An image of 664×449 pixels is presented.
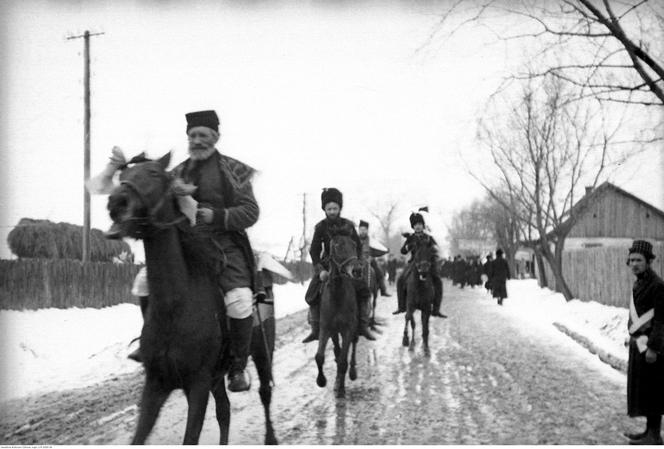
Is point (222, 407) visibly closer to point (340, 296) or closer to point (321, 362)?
point (321, 362)

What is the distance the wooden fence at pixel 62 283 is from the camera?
732cm

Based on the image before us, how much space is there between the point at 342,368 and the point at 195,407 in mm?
3522

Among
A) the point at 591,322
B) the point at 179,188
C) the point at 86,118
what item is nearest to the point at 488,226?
the point at 591,322

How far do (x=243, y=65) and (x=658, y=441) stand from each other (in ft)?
18.0

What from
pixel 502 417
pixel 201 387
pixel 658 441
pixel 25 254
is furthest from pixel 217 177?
pixel 25 254

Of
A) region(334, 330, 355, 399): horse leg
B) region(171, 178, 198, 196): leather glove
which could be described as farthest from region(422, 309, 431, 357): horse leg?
region(171, 178, 198, 196): leather glove

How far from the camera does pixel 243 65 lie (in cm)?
673

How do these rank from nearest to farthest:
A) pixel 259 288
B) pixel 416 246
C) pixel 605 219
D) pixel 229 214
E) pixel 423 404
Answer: pixel 229 214
pixel 259 288
pixel 423 404
pixel 416 246
pixel 605 219

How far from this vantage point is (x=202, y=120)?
4.86m

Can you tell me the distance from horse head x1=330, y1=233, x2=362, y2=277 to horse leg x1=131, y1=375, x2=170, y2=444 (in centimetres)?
395

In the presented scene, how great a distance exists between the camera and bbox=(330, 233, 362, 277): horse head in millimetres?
7691

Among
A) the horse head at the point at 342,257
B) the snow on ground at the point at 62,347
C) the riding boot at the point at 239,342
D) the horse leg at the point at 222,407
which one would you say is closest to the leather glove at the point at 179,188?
the riding boot at the point at 239,342

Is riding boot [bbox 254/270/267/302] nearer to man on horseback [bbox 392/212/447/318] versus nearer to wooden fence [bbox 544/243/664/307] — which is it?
wooden fence [bbox 544/243/664/307]

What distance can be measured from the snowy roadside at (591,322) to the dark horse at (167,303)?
630cm
